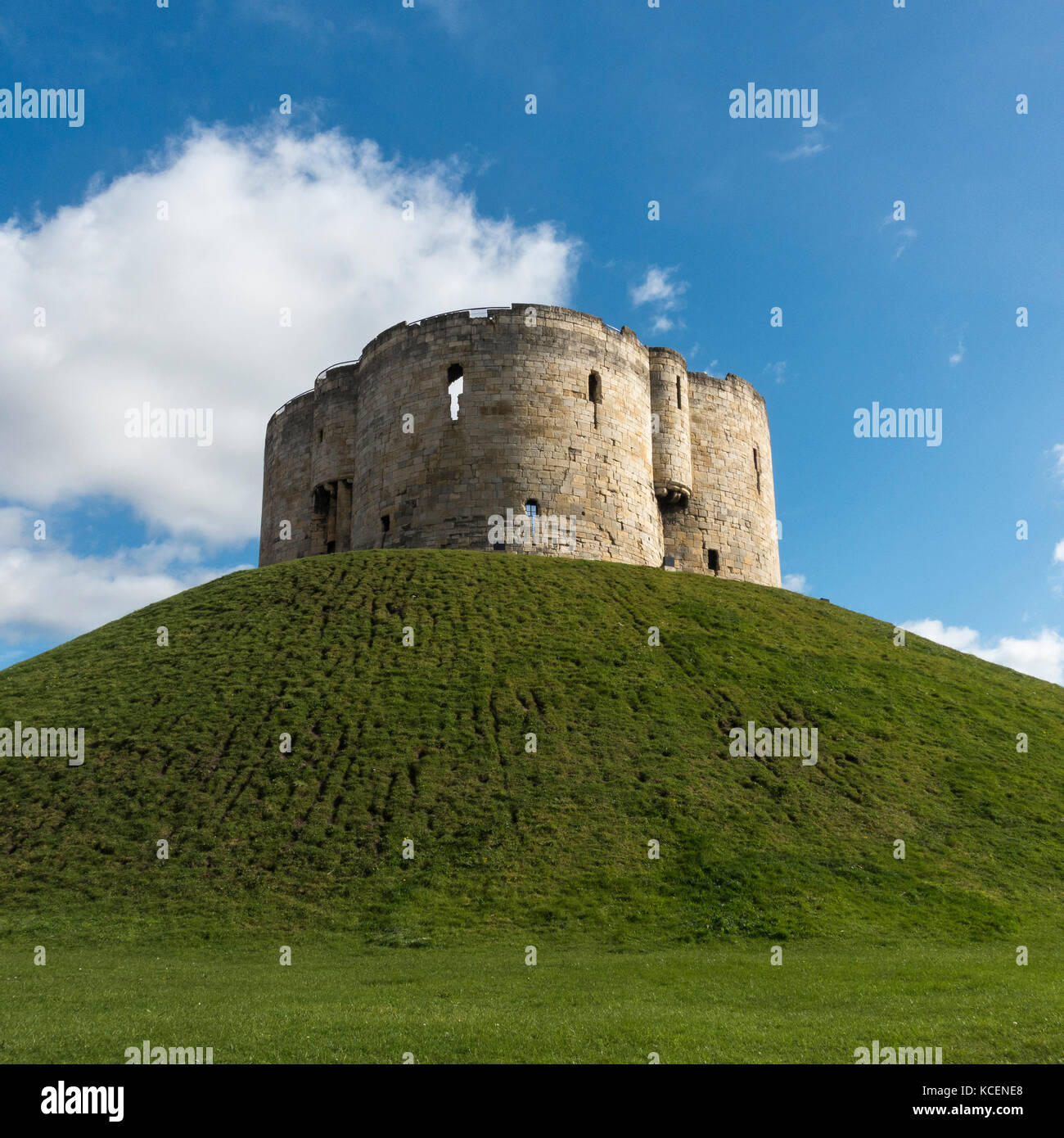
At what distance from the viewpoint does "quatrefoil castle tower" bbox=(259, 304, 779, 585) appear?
3953cm

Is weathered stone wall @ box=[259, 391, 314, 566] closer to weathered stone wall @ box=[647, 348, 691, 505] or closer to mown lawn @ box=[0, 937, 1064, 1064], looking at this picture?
weathered stone wall @ box=[647, 348, 691, 505]

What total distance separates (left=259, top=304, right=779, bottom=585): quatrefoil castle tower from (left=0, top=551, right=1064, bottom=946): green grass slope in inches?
264

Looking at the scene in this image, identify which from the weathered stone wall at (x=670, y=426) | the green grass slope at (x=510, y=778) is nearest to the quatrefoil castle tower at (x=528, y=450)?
the weathered stone wall at (x=670, y=426)

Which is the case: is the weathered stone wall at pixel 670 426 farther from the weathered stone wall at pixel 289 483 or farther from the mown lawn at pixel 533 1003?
the mown lawn at pixel 533 1003

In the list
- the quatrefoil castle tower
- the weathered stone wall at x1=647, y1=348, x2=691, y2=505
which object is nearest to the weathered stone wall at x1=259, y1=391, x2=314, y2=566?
the quatrefoil castle tower

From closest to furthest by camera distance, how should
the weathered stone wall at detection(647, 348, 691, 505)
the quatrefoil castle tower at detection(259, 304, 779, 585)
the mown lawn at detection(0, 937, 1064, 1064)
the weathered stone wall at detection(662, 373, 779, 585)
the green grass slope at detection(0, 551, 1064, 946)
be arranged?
1. the mown lawn at detection(0, 937, 1064, 1064)
2. the green grass slope at detection(0, 551, 1064, 946)
3. the quatrefoil castle tower at detection(259, 304, 779, 585)
4. the weathered stone wall at detection(647, 348, 691, 505)
5. the weathered stone wall at detection(662, 373, 779, 585)

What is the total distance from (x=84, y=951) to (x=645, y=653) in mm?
16970

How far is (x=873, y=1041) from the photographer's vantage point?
33.3 ft

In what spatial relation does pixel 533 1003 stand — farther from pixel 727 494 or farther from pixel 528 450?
pixel 727 494

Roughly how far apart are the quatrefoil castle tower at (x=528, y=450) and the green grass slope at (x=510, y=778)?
6714mm

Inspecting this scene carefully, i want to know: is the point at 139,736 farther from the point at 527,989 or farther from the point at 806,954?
the point at 806,954

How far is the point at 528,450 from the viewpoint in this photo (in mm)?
39750

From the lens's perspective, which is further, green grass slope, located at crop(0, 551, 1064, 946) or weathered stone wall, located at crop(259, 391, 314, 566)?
weathered stone wall, located at crop(259, 391, 314, 566)
